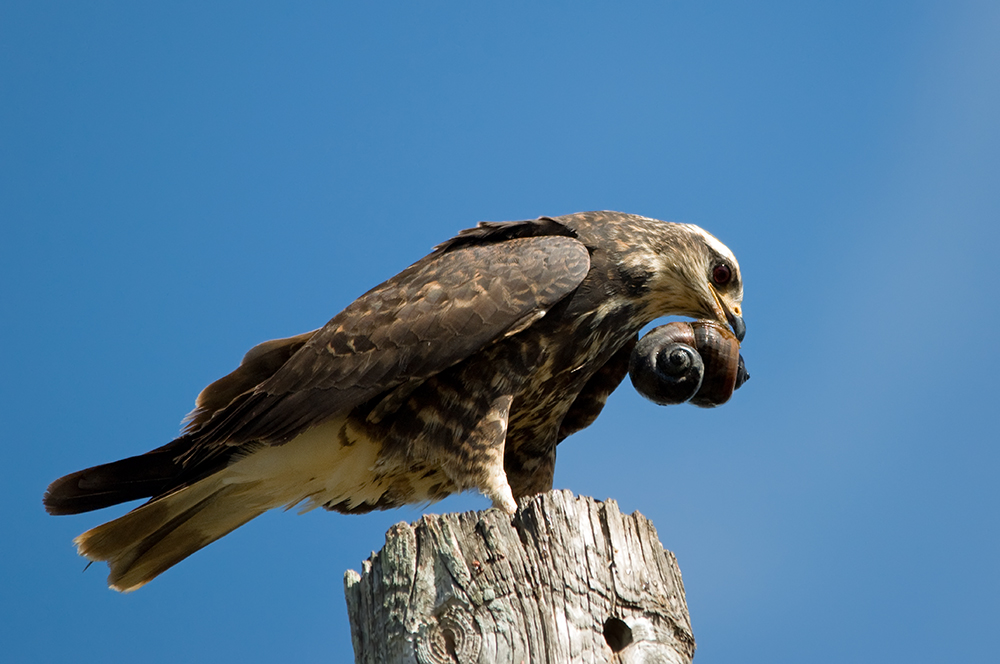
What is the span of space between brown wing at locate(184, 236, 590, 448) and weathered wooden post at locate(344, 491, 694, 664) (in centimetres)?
109

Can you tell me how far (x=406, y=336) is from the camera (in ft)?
12.5

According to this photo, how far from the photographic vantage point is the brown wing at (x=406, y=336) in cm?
376

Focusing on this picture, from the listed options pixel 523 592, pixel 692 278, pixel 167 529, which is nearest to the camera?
pixel 523 592

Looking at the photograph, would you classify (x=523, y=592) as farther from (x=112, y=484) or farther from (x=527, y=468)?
(x=112, y=484)

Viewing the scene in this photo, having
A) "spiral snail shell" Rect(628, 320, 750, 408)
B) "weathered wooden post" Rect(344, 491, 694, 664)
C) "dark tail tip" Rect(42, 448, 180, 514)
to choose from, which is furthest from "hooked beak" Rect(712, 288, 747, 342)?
"dark tail tip" Rect(42, 448, 180, 514)

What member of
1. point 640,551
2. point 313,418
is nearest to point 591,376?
point 313,418

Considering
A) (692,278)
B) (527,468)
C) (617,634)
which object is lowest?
(617,634)

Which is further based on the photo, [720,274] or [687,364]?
[720,274]

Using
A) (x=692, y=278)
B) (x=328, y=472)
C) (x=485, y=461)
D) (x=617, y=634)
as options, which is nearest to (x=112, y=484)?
(x=328, y=472)

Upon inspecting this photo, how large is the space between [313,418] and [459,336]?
633 mm

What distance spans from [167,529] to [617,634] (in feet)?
6.99

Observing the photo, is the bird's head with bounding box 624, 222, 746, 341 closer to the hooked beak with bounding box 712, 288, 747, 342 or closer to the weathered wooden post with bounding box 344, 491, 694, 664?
the hooked beak with bounding box 712, 288, 747, 342

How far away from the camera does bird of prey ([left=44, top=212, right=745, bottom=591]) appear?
3.79 meters

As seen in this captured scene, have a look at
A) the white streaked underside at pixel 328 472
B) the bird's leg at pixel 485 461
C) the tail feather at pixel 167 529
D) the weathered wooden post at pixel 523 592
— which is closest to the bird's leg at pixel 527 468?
the white streaked underside at pixel 328 472
